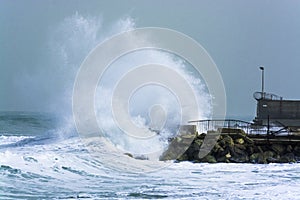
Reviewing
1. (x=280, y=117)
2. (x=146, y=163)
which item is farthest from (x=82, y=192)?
(x=280, y=117)

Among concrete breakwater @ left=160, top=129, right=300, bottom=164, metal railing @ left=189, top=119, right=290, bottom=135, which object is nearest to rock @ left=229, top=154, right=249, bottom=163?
concrete breakwater @ left=160, top=129, right=300, bottom=164

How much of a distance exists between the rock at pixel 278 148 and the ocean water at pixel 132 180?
2.76 metres

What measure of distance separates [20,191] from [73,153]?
27.3 ft

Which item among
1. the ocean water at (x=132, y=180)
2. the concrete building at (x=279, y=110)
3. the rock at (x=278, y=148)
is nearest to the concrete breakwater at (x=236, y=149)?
the rock at (x=278, y=148)

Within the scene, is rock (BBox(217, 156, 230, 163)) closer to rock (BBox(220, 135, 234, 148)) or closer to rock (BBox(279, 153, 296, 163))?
rock (BBox(220, 135, 234, 148))

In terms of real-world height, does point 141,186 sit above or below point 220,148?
below

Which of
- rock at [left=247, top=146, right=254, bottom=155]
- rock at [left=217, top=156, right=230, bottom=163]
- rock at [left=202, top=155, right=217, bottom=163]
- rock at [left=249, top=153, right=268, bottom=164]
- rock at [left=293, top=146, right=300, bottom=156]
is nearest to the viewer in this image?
rock at [left=202, top=155, right=217, bottom=163]

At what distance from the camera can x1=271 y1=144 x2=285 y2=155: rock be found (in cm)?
2759

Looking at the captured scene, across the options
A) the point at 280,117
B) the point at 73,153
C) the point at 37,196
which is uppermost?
the point at 280,117

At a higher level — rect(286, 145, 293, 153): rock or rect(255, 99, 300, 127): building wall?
rect(255, 99, 300, 127): building wall

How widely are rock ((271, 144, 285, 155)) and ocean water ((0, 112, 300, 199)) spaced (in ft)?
9.05

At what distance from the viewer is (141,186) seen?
669 inches

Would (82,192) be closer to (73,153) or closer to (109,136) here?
(73,153)

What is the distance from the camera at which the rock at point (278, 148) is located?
2759cm
